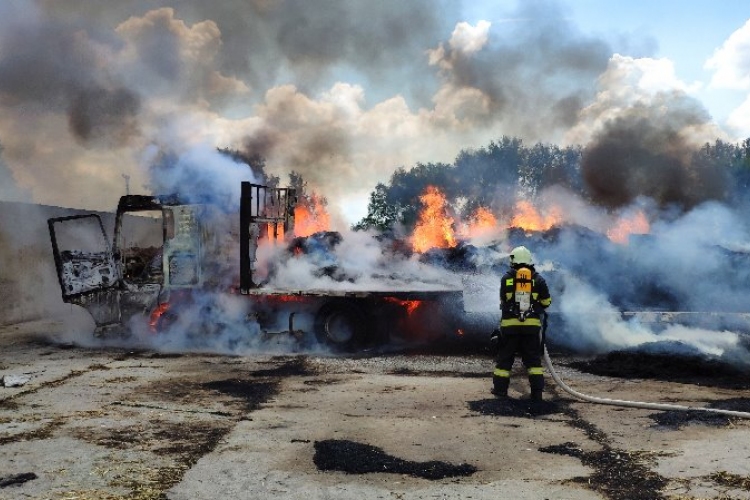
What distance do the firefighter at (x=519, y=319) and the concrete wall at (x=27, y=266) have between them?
→ 1063 cm

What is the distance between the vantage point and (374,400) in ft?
22.9

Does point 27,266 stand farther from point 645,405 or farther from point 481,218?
point 481,218

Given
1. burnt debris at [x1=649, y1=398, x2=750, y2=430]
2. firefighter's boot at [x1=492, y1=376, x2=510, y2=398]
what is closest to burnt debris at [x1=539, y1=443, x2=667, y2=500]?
burnt debris at [x1=649, y1=398, x2=750, y2=430]

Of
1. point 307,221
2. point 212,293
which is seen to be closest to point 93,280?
point 212,293

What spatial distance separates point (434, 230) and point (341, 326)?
39.0 ft

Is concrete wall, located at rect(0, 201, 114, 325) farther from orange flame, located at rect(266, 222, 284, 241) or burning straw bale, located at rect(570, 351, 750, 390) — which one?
burning straw bale, located at rect(570, 351, 750, 390)

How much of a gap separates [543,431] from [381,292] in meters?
4.80

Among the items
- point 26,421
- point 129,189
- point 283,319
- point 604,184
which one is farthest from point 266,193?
point 604,184

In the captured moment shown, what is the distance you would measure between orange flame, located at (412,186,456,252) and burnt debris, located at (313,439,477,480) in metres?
8.08

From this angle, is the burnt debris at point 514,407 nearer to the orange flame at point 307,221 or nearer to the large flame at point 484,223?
the large flame at point 484,223

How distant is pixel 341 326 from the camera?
34.7ft

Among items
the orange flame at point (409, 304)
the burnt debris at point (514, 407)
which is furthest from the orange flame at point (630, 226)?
the burnt debris at point (514, 407)

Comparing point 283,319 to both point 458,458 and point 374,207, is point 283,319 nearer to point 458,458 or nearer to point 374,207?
point 458,458

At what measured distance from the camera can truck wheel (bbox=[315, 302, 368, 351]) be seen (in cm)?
1048
